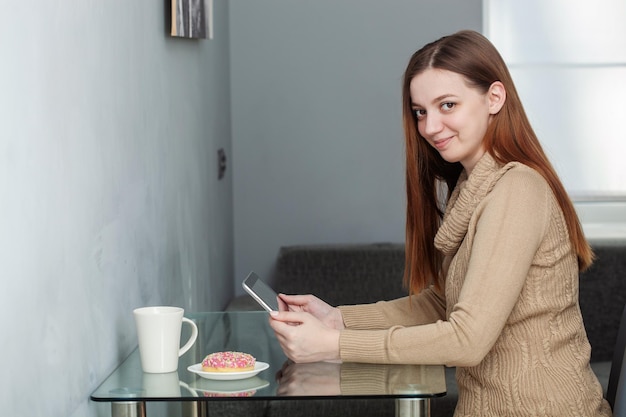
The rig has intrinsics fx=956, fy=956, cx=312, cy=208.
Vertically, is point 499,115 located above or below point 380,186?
above

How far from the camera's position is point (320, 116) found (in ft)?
11.9

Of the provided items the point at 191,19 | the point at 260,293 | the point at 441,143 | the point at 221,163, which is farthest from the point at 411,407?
the point at 221,163

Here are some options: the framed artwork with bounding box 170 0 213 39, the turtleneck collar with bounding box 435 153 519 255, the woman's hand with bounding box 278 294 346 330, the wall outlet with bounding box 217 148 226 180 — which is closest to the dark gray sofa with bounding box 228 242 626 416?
the wall outlet with bounding box 217 148 226 180

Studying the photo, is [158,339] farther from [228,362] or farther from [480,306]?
[480,306]

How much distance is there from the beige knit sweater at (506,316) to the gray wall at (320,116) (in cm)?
191

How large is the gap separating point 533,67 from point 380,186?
728 mm

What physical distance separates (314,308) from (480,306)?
Result: 41cm

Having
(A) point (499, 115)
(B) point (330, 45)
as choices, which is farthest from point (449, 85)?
(B) point (330, 45)

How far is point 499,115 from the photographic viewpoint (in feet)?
5.56

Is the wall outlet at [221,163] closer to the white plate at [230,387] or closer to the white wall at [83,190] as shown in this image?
the white wall at [83,190]

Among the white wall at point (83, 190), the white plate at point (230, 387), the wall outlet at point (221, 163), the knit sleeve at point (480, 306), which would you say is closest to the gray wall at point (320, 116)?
the wall outlet at point (221, 163)

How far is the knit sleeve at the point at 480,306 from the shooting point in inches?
59.3

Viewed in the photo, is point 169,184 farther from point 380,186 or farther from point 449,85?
point 380,186

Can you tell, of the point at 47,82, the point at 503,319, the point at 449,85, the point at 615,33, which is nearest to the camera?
the point at 47,82
